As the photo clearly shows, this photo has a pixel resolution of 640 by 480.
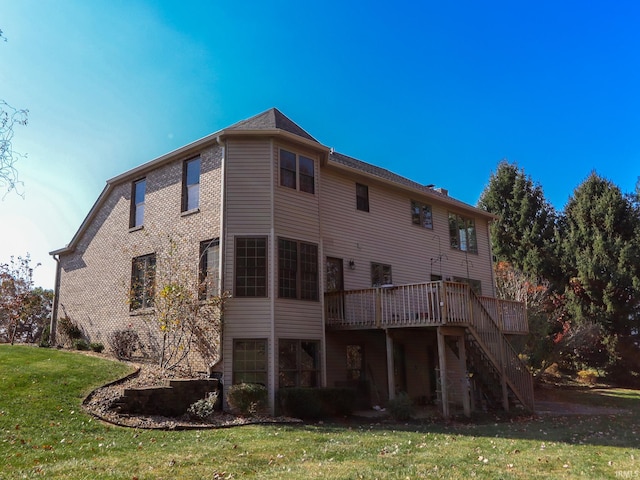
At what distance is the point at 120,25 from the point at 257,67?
16.9 feet

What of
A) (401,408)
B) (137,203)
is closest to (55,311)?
(137,203)

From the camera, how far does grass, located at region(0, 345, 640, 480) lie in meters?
7.14

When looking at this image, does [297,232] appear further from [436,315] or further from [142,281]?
[142,281]

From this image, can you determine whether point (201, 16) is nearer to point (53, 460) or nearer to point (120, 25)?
point (120, 25)

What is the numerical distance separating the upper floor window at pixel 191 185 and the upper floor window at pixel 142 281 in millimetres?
2161

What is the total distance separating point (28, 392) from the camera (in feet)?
37.4

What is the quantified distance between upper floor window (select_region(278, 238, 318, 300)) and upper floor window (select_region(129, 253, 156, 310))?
449cm

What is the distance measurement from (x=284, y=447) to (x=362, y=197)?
11.4 meters

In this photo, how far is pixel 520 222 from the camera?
1344 inches

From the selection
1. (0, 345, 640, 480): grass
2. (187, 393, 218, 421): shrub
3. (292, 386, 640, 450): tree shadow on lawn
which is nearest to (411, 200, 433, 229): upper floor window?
(292, 386, 640, 450): tree shadow on lawn

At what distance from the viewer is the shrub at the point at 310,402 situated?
1320 cm

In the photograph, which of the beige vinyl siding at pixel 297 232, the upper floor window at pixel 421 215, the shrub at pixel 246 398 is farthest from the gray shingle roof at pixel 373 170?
the shrub at pixel 246 398

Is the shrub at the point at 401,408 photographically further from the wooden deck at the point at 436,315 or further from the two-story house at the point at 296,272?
the wooden deck at the point at 436,315

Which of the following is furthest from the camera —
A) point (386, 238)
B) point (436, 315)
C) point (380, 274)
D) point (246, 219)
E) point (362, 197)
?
point (386, 238)
